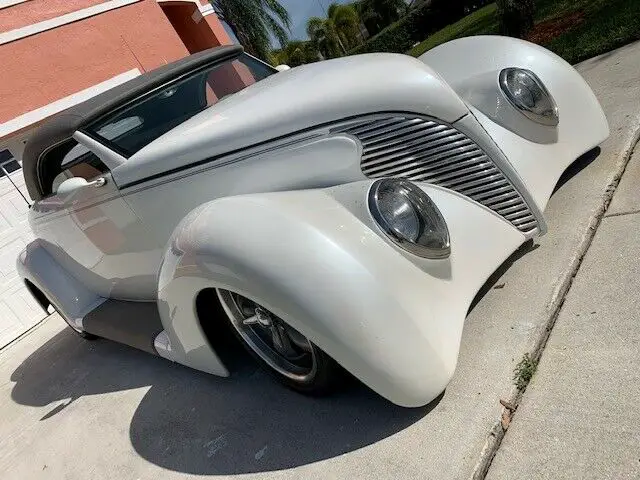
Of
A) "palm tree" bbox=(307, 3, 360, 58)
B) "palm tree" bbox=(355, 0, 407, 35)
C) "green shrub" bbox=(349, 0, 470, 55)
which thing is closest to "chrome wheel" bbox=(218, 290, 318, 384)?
"green shrub" bbox=(349, 0, 470, 55)

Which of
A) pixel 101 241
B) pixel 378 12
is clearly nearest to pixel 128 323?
pixel 101 241

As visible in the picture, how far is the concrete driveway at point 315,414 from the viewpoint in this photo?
1747 mm

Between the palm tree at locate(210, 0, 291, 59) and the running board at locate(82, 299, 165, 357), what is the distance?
14.6 meters

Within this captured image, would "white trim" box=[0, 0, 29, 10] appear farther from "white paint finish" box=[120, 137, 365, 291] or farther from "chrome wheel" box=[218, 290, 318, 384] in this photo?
"chrome wheel" box=[218, 290, 318, 384]

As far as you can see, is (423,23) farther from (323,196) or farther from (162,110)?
(323,196)

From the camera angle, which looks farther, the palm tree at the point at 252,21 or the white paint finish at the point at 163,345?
the palm tree at the point at 252,21

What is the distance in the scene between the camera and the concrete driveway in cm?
175

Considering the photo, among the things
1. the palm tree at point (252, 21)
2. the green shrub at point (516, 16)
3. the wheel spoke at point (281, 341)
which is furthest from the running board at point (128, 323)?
the palm tree at point (252, 21)

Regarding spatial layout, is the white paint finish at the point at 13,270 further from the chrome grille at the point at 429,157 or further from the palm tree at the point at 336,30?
the palm tree at the point at 336,30

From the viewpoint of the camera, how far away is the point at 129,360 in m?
3.43

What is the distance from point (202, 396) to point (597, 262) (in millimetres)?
2011

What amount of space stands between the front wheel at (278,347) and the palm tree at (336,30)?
1266 inches

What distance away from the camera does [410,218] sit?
186 centimetres

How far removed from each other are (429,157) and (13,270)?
6158 mm
